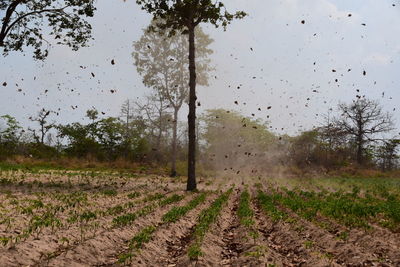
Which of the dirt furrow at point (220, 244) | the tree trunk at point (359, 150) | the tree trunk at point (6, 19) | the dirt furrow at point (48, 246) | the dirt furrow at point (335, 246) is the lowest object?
the dirt furrow at point (220, 244)

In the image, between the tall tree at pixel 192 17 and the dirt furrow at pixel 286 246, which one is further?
the tall tree at pixel 192 17

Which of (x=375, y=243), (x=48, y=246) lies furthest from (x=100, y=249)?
(x=375, y=243)

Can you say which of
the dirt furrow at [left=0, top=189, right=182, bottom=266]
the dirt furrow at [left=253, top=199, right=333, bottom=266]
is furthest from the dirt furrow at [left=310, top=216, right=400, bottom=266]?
the dirt furrow at [left=0, top=189, right=182, bottom=266]

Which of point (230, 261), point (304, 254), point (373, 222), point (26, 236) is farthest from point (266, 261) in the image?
point (373, 222)

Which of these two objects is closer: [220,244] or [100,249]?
[100,249]

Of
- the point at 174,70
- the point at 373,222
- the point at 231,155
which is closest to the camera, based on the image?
the point at 373,222

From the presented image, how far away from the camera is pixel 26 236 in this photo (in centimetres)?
783

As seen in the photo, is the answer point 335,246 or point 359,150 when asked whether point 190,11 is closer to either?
point 335,246

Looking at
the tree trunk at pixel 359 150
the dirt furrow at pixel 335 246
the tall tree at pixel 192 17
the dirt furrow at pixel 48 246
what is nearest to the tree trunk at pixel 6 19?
the tall tree at pixel 192 17

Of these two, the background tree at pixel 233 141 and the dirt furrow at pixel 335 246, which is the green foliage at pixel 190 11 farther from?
the background tree at pixel 233 141

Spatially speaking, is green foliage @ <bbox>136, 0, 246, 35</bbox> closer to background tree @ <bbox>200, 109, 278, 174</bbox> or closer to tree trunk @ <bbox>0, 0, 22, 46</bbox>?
tree trunk @ <bbox>0, 0, 22, 46</bbox>

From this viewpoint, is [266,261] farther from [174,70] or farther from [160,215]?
[174,70]

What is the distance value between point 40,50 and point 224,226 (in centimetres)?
1864

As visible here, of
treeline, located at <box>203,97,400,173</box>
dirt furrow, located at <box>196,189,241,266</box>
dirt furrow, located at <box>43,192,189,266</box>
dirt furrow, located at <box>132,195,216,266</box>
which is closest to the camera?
dirt furrow, located at <box>43,192,189,266</box>
